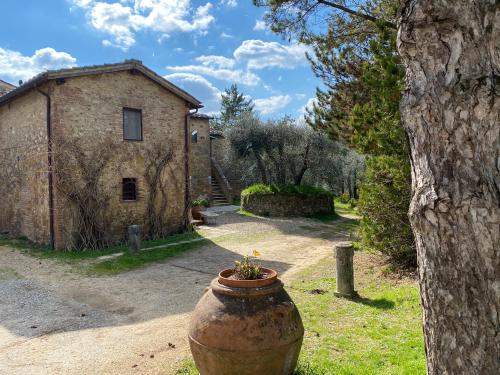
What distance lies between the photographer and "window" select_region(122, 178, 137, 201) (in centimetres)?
1352

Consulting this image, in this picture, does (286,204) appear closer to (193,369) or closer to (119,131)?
(119,131)

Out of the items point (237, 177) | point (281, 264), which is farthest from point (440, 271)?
point (237, 177)

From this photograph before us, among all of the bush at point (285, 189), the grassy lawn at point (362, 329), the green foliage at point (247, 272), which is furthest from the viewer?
the bush at point (285, 189)

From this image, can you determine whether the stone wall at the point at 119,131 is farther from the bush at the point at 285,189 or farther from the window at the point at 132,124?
the bush at the point at 285,189

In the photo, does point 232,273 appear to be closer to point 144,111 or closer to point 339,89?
point 339,89

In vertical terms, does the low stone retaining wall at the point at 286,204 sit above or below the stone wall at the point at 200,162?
below

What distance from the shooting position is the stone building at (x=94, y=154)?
39.2ft

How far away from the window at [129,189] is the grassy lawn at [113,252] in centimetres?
163

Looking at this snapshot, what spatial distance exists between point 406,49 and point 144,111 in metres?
12.4

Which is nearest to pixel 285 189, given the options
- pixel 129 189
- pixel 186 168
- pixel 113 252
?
pixel 186 168

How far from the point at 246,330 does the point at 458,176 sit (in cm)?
220

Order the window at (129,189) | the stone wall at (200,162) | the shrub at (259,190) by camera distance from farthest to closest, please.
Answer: the stone wall at (200,162) → the shrub at (259,190) → the window at (129,189)

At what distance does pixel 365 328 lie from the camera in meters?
5.47

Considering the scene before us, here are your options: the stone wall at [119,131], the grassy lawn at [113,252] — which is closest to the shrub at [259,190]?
the stone wall at [119,131]
